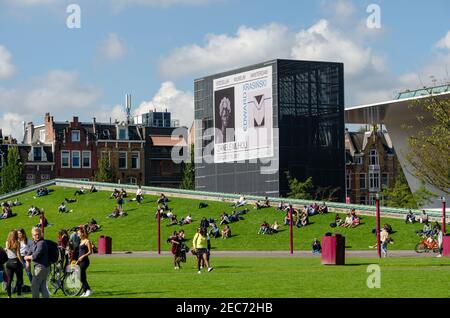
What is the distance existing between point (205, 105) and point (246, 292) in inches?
3717

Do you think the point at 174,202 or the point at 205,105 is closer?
the point at 174,202

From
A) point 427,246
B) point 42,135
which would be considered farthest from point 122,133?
point 427,246

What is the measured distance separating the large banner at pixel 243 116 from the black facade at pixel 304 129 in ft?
2.75

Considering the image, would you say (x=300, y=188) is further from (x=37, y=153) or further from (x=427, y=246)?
(x=427, y=246)

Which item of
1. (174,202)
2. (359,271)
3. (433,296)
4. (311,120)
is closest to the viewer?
(433,296)

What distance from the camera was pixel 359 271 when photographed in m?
37.7

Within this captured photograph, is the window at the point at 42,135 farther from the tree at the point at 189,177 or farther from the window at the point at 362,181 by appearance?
the window at the point at 362,181

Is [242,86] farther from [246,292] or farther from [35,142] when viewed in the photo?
[246,292]

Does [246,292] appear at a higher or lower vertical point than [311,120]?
lower

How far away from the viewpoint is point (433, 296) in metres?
26.4

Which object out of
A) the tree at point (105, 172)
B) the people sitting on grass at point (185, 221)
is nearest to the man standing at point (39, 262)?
the people sitting on grass at point (185, 221)

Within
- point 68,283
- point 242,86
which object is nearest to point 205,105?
point 242,86
